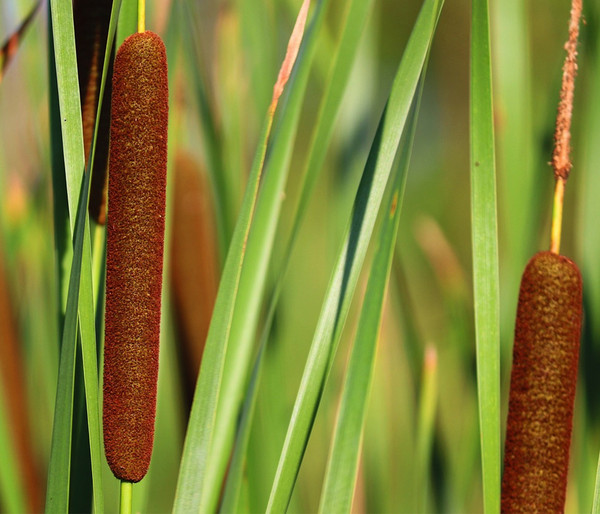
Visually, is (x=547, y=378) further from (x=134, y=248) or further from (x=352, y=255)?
(x=134, y=248)

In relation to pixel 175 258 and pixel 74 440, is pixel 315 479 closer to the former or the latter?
pixel 175 258

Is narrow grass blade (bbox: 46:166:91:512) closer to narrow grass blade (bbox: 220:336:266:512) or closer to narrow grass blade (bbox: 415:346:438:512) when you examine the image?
narrow grass blade (bbox: 220:336:266:512)

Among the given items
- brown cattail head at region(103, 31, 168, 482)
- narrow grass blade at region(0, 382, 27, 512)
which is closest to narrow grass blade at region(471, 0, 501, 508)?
brown cattail head at region(103, 31, 168, 482)

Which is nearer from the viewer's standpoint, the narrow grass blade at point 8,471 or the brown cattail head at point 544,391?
the brown cattail head at point 544,391

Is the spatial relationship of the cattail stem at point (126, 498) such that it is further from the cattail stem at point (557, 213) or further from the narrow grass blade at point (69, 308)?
the cattail stem at point (557, 213)

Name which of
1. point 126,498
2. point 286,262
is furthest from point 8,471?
point 286,262

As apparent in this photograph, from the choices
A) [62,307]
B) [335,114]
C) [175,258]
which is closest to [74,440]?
[62,307]

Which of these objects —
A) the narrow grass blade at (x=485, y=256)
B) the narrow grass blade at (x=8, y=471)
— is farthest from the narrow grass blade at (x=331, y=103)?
the narrow grass blade at (x=8, y=471)
